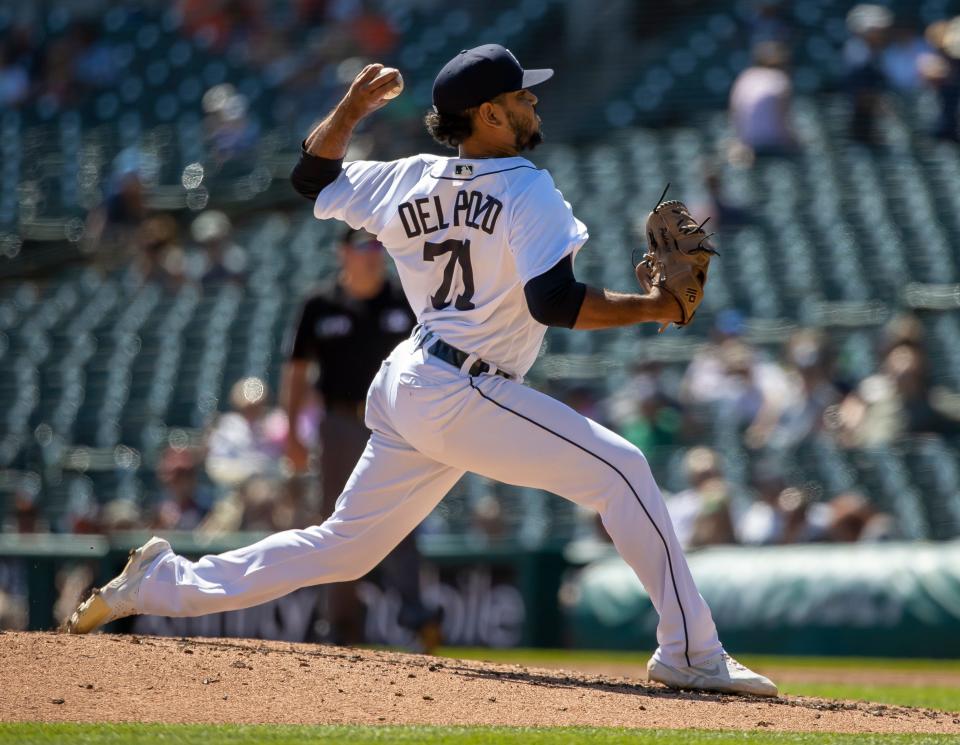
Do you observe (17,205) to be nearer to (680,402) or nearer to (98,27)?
(98,27)

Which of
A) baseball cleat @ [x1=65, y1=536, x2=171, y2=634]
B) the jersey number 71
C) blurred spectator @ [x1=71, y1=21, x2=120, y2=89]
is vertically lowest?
baseball cleat @ [x1=65, y1=536, x2=171, y2=634]

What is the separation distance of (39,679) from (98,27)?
58.6ft

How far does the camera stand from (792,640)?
8867 mm

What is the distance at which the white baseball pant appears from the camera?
181 inches

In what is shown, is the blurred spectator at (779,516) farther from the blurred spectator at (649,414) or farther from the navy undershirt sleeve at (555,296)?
the navy undershirt sleeve at (555,296)

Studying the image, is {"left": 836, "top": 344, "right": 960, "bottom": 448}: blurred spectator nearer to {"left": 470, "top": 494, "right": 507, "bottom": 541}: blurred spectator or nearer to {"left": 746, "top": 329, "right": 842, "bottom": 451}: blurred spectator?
{"left": 746, "top": 329, "right": 842, "bottom": 451}: blurred spectator

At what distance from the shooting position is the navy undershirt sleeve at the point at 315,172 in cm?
491

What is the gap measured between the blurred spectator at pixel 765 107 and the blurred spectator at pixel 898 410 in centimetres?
418

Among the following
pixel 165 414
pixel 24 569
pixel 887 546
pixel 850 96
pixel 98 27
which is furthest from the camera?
pixel 98 27

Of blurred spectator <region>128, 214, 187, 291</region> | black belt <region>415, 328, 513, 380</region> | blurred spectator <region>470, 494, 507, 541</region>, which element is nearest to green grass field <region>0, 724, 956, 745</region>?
black belt <region>415, 328, 513, 380</region>

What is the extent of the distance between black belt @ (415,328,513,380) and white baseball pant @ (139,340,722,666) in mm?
22

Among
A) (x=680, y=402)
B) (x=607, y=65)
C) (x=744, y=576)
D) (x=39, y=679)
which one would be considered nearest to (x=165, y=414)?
(x=680, y=402)

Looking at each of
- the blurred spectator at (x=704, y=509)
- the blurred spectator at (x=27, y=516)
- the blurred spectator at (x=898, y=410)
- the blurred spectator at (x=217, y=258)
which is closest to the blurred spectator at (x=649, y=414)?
the blurred spectator at (x=704, y=509)

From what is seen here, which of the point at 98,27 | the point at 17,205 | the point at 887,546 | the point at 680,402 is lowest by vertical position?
the point at 887,546
